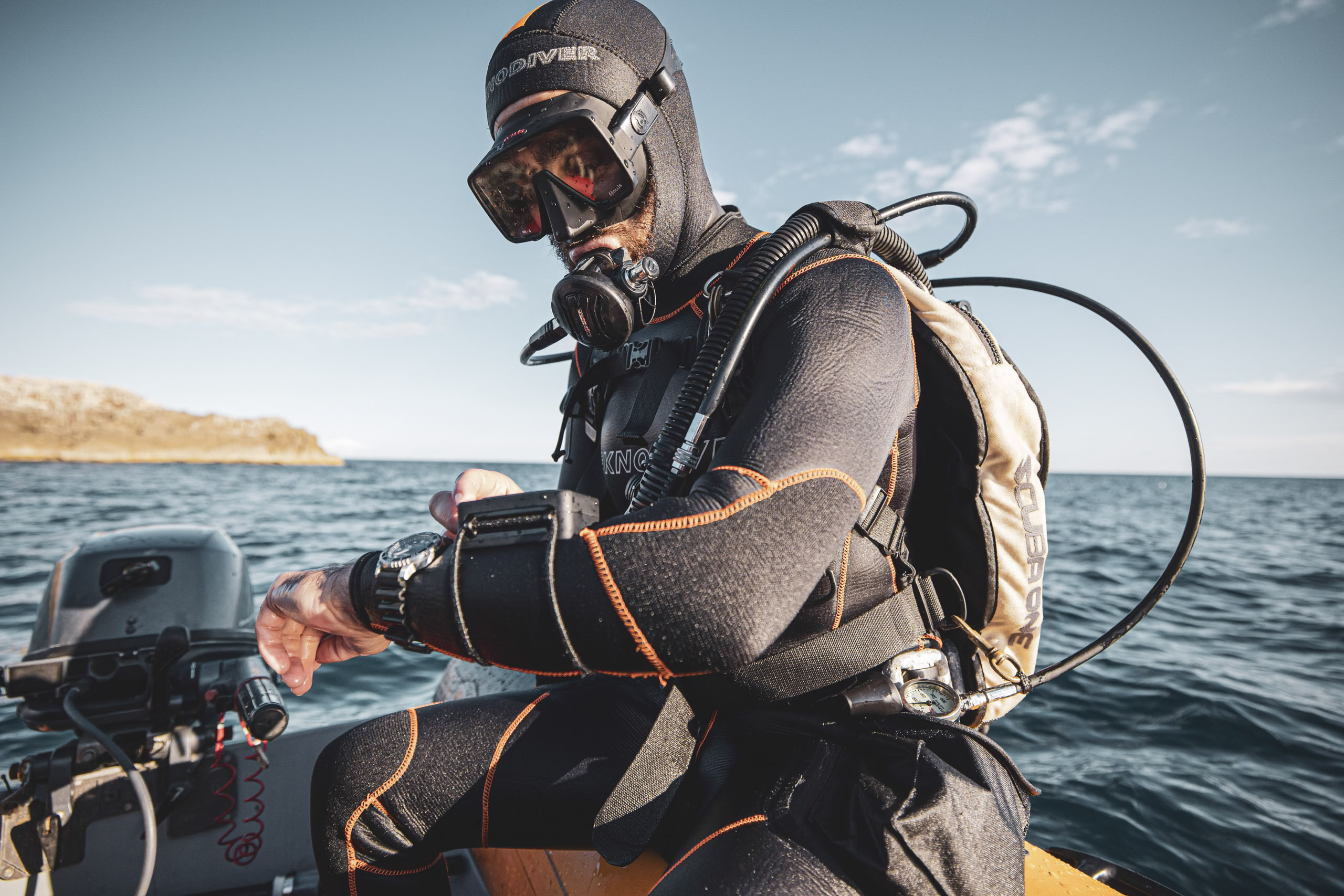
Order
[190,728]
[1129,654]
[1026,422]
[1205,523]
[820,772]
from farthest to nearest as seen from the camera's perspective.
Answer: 1. [1205,523]
2. [1129,654]
3. [190,728]
4. [1026,422]
5. [820,772]

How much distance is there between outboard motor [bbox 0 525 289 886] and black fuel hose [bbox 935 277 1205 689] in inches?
92.8

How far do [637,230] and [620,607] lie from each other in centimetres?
131

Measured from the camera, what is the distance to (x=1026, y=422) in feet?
5.38

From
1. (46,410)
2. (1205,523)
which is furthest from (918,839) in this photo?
(46,410)

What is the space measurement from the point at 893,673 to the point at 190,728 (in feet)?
8.13

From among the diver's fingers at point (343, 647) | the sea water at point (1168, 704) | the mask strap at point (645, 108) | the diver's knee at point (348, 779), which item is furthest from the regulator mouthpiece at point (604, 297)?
the sea water at point (1168, 704)

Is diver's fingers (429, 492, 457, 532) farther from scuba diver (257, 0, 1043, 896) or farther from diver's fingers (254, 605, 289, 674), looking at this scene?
diver's fingers (254, 605, 289, 674)

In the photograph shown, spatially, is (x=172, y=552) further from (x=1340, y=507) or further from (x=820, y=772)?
(x=1340, y=507)

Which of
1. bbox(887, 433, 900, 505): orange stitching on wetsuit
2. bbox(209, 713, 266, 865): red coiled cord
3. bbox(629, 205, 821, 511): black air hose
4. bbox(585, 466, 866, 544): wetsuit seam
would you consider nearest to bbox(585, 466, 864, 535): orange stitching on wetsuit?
bbox(585, 466, 866, 544): wetsuit seam

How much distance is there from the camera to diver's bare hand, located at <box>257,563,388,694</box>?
127cm

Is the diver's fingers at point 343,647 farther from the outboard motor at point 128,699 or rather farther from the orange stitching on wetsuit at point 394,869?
the outboard motor at point 128,699

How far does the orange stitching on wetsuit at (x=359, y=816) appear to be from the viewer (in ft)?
4.85

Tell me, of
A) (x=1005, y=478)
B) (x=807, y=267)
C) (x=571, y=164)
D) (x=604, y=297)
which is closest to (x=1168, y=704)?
(x=1005, y=478)

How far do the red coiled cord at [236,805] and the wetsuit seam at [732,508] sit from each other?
2053 mm
